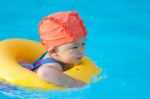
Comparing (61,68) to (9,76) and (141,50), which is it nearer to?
(9,76)

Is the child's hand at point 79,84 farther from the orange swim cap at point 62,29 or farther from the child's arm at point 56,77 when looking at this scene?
the orange swim cap at point 62,29

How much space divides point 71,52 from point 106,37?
70.0 inches

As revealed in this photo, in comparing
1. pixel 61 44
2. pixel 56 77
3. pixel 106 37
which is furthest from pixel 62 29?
pixel 106 37

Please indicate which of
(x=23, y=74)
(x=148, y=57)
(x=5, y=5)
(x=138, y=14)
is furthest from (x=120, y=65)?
(x=5, y=5)

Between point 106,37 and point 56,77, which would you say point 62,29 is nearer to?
point 56,77

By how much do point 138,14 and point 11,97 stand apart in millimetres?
2916

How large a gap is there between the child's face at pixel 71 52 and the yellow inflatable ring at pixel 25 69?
0.10 meters

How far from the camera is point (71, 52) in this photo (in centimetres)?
353

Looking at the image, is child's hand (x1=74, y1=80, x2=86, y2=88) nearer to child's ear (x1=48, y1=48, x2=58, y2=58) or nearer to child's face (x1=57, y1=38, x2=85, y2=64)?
child's face (x1=57, y1=38, x2=85, y2=64)

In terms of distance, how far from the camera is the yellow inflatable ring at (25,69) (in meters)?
3.46

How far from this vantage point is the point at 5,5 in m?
6.24

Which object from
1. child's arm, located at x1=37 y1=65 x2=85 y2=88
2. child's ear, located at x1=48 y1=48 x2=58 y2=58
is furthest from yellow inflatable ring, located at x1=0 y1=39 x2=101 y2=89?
child's ear, located at x1=48 y1=48 x2=58 y2=58

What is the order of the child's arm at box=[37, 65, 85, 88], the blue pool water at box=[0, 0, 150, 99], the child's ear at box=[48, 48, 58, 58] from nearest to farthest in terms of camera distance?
the child's arm at box=[37, 65, 85, 88]
the child's ear at box=[48, 48, 58, 58]
the blue pool water at box=[0, 0, 150, 99]

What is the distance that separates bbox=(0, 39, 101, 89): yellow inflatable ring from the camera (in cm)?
346
